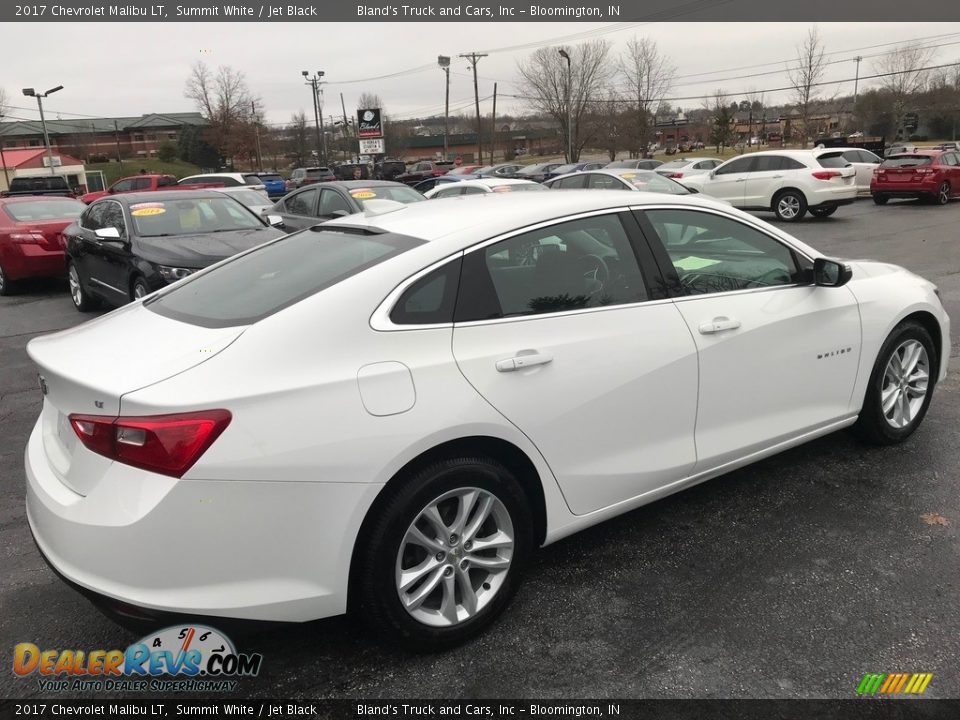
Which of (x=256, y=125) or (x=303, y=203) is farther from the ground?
(x=256, y=125)

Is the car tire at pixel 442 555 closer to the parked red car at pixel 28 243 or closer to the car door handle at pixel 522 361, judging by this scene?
the car door handle at pixel 522 361

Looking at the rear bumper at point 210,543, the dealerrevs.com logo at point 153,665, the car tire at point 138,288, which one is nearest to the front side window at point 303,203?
the car tire at point 138,288

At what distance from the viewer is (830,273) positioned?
11.8ft

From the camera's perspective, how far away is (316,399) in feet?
7.45

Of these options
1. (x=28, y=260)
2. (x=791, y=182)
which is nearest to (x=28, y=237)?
(x=28, y=260)

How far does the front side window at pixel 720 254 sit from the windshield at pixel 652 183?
11401 millimetres

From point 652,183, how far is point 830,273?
12161mm

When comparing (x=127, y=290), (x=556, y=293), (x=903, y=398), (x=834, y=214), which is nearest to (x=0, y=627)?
(x=556, y=293)

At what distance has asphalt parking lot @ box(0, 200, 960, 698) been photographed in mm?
2484

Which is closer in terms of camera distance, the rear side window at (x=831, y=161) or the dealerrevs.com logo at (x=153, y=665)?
the dealerrevs.com logo at (x=153, y=665)

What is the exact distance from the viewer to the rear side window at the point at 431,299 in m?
2.55

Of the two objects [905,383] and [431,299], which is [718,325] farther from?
[905,383]

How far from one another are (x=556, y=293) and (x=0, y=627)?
2552 millimetres

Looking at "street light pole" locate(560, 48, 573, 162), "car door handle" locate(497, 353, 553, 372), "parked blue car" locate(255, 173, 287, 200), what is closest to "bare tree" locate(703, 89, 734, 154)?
"street light pole" locate(560, 48, 573, 162)
